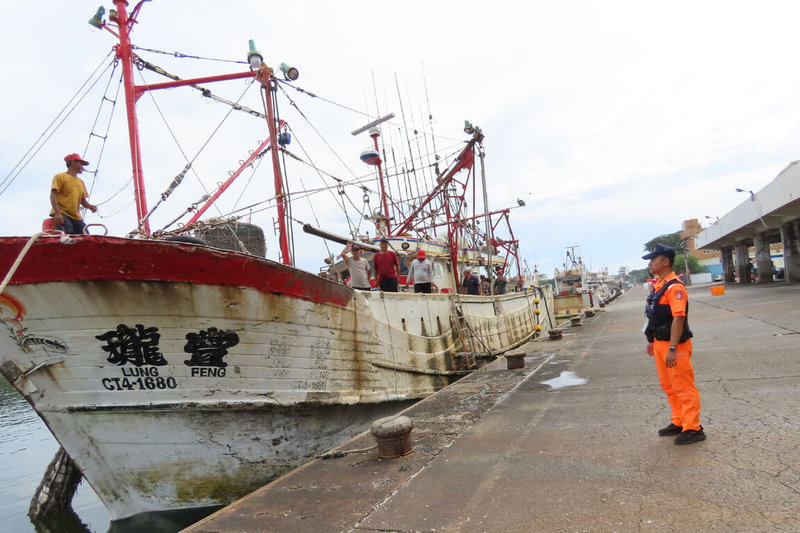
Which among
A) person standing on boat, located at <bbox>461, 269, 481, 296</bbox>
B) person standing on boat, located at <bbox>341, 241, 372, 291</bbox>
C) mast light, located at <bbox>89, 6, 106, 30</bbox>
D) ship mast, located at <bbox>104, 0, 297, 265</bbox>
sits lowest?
person standing on boat, located at <bbox>461, 269, 481, 296</bbox>

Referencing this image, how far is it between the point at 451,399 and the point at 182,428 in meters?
3.10

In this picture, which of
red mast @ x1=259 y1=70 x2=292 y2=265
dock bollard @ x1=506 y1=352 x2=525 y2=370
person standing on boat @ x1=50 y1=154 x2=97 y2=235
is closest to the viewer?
person standing on boat @ x1=50 y1=154 x2=97 y2=235

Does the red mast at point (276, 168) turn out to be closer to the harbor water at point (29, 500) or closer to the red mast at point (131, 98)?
the red mast at point (131, 98)

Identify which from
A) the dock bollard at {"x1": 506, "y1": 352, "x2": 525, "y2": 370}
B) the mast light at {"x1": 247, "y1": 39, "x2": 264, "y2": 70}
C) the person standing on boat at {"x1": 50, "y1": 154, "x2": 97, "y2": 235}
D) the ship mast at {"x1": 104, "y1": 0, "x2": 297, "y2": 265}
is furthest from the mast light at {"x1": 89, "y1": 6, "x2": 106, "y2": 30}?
the dock bollard at {"x1": 506, "y1": 352, "x2": 525, "y2": 370}

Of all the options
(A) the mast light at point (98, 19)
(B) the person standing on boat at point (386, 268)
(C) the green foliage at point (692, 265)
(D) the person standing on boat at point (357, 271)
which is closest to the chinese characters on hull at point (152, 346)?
(D) the person standing on boat at point (357, 271)

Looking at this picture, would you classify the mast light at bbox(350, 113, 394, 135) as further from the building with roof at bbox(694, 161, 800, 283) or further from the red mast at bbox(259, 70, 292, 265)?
the building with roof at bbox(694, 161, 800, 283)

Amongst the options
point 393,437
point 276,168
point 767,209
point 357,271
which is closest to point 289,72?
point 276,168

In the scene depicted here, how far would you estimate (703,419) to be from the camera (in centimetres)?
368

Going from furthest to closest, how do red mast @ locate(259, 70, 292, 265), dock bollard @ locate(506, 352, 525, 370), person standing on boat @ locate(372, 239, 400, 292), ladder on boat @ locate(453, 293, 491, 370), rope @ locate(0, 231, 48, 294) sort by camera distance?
ladder on boat @ locate(453, 293, 491, 370)
person standing on boat @ locate(372, 239, 400, 292)
red mast @ locate(259, 70, 292, 265)
dock bollard @ locate(506, 352, 525, 370)
rope @ locate(0, 231, 48, 294)

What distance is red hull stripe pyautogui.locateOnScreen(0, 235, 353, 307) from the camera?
3.80 metres

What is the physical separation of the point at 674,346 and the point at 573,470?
3.51 ft

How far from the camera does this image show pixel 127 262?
398 centimetres

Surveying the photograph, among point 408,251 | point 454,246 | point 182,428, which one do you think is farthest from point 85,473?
point 454,246

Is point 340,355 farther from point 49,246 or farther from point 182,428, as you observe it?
point 49,246
